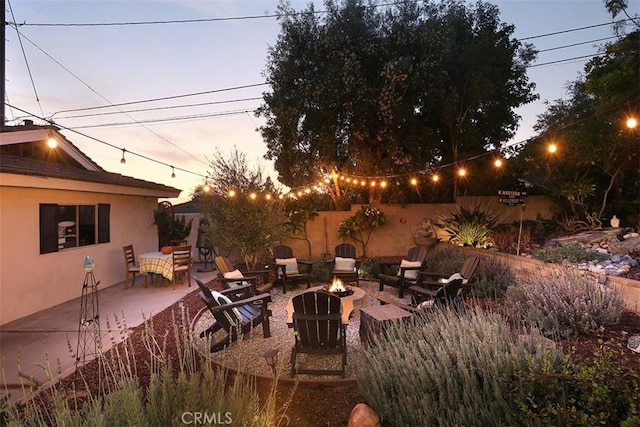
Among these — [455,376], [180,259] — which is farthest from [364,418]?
[180,259]

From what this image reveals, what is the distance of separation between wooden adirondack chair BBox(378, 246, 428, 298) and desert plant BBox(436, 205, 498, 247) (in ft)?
6.55

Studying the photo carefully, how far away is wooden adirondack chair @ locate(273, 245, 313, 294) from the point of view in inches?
295

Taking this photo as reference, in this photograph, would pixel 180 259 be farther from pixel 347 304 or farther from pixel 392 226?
pixel 392 226

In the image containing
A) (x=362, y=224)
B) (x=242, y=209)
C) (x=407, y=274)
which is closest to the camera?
(x=407, y=274)

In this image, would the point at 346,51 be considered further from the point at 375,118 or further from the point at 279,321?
the point at 279,321

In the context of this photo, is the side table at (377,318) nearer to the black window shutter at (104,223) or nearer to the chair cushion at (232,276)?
the chair cushion at (232,276)

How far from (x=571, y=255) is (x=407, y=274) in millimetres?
2894

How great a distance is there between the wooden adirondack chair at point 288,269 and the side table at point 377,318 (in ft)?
11.4

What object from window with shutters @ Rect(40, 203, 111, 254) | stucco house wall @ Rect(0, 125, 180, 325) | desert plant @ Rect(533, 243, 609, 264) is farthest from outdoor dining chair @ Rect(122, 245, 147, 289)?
desert plant @ Rect(533, 243, 609, 264)

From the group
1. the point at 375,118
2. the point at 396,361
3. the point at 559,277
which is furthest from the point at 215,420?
the point at 375,118

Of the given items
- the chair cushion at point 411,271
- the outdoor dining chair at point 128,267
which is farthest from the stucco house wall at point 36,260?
the chair cushion at point 411,271

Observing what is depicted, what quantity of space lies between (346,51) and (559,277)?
7515mm

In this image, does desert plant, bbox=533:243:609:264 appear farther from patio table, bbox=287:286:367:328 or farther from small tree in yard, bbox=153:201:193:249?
small tree in yard, bbox=153:201:193:249

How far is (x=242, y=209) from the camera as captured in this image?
837cm
